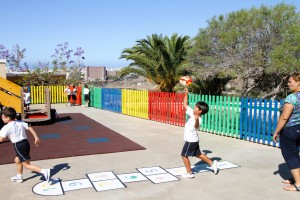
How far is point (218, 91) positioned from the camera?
1909cm

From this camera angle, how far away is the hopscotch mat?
17.4 feet

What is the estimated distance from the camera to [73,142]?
9.07 m

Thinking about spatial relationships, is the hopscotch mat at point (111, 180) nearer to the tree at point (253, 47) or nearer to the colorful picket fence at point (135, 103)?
Result: the colorful picket fence at point (135, 103)

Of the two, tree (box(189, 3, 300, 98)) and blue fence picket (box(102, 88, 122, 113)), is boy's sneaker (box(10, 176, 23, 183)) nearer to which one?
blue fence picket (box(102, 88, 122, 113))

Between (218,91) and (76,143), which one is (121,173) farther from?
(218,91)

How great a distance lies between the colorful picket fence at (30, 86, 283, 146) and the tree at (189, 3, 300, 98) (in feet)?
14.3

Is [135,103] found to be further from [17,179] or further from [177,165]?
[17,179]

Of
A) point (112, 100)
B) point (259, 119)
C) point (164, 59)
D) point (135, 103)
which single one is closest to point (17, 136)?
point (259, 119)

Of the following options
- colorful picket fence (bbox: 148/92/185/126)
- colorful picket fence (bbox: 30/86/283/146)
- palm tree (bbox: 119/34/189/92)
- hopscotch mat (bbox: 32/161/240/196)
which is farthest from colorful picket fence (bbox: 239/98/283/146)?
palm tree (bbox: 119/34/189/92)

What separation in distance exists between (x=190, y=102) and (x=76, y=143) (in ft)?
14.5

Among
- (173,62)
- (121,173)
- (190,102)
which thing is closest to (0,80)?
(190,102)

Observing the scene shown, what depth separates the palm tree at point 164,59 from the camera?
1972 centimetres

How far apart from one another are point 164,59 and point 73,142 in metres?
11.6

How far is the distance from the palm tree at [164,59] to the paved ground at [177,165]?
10204 millimetres
